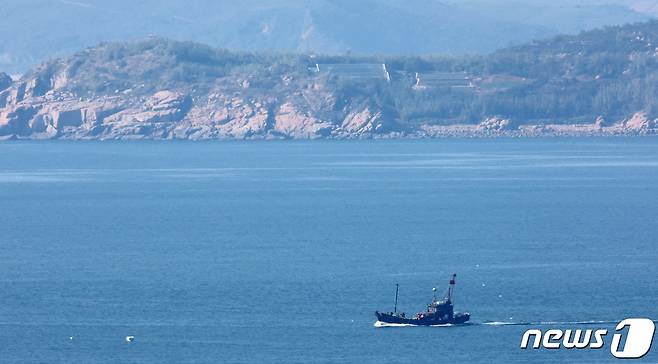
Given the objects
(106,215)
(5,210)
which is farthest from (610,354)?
(5,210)

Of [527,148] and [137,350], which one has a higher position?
[137,350]

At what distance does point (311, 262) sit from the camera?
73.8 meters

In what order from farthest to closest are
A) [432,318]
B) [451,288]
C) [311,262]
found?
[311,262] < [451,288] < [432,318]

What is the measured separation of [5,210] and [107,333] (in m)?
49.4

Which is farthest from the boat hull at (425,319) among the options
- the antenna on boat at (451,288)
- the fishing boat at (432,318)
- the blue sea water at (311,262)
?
the antenna on boat at (451,288)

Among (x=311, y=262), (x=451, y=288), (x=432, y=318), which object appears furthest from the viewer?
(x=311, y=262)

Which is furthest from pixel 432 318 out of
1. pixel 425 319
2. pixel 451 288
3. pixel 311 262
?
pixel 311 262

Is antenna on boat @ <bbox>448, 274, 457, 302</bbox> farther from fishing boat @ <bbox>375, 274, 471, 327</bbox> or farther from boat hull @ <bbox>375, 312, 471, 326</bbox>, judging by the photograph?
boat hull @ <bbox>375, 312, 471, 326</bbox>

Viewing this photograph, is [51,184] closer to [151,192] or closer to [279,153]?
[151,192]

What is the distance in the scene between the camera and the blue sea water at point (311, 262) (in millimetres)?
55938

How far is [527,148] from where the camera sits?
624 feet

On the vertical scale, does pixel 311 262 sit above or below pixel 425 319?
below

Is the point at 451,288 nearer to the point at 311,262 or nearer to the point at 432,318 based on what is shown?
the point at 432,318

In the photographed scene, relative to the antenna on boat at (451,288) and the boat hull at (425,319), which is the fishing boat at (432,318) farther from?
the antenna on boat at (451,288)
